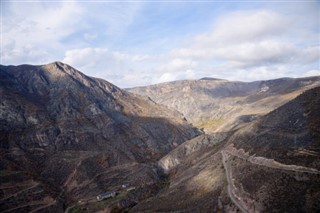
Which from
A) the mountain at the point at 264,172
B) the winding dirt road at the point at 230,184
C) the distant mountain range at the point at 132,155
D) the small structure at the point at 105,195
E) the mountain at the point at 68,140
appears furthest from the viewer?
the mountain at the point at 68,140

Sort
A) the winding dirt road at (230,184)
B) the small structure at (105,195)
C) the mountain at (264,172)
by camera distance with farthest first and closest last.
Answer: the small structure at (105,195) → the winding dirt road at (230,184) → the mountain at (264,172)

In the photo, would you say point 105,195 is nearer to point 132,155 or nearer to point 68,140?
point 132,155

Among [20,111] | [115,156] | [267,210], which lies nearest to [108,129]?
[115,156]

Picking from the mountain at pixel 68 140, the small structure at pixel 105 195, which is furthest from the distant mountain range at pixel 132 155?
the small structure at pixel 105 195

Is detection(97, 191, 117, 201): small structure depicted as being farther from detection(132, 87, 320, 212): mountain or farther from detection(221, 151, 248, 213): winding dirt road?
detection(221, 151, 248, 213): winding dirt road

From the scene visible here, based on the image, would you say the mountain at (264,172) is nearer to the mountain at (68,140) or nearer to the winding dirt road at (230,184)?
the winding dirt road at (230,184)

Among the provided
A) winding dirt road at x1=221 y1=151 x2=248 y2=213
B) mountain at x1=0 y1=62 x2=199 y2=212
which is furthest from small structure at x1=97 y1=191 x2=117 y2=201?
winding dirt road at x1=221 y1=151 x2=248 y2=213

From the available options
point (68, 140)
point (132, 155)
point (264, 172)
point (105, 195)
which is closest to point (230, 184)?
point (264, 172)

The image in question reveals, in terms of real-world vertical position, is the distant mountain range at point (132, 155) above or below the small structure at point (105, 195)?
above

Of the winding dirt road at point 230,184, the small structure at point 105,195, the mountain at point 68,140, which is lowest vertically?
the small structure at point 105,195
